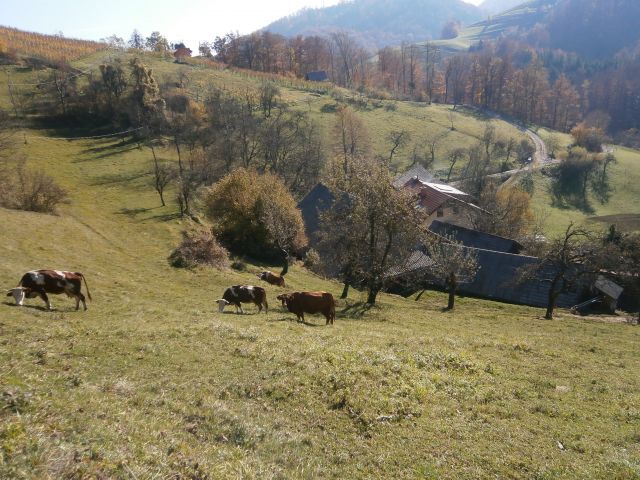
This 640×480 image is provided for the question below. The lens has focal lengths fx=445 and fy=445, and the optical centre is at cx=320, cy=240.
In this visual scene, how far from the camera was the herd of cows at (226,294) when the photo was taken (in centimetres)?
1930

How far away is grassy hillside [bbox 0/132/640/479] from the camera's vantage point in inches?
328

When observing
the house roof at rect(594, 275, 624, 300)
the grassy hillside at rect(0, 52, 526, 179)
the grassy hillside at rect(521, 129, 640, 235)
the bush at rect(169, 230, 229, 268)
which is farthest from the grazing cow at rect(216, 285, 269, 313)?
the grassy hillside at rect(0, 52, 526, 179)

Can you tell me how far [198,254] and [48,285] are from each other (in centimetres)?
1880

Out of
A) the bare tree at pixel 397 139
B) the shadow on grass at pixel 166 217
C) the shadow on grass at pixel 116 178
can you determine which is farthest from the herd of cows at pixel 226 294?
the bare tree at pixel 397 139

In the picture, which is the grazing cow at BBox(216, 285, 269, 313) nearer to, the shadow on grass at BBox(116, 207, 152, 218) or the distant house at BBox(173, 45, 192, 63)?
the shadow on grass at BBox(116, 207, 152, 218)

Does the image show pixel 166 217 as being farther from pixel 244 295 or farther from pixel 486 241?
pixel 486 241

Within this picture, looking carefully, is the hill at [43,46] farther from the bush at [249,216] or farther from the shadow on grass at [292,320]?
the shadow on grass at [292,320]

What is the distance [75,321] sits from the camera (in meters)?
17.8

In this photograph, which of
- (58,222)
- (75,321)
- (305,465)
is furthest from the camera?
(58,222)

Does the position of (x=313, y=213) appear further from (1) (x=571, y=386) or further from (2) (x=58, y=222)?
(1) (x=571, y=386)

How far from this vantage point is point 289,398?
41.2 ft

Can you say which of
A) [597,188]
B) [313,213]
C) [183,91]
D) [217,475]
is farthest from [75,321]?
[597,188]

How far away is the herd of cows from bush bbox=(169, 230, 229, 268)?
39.6 ft

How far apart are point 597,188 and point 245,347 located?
11274 centimetres
